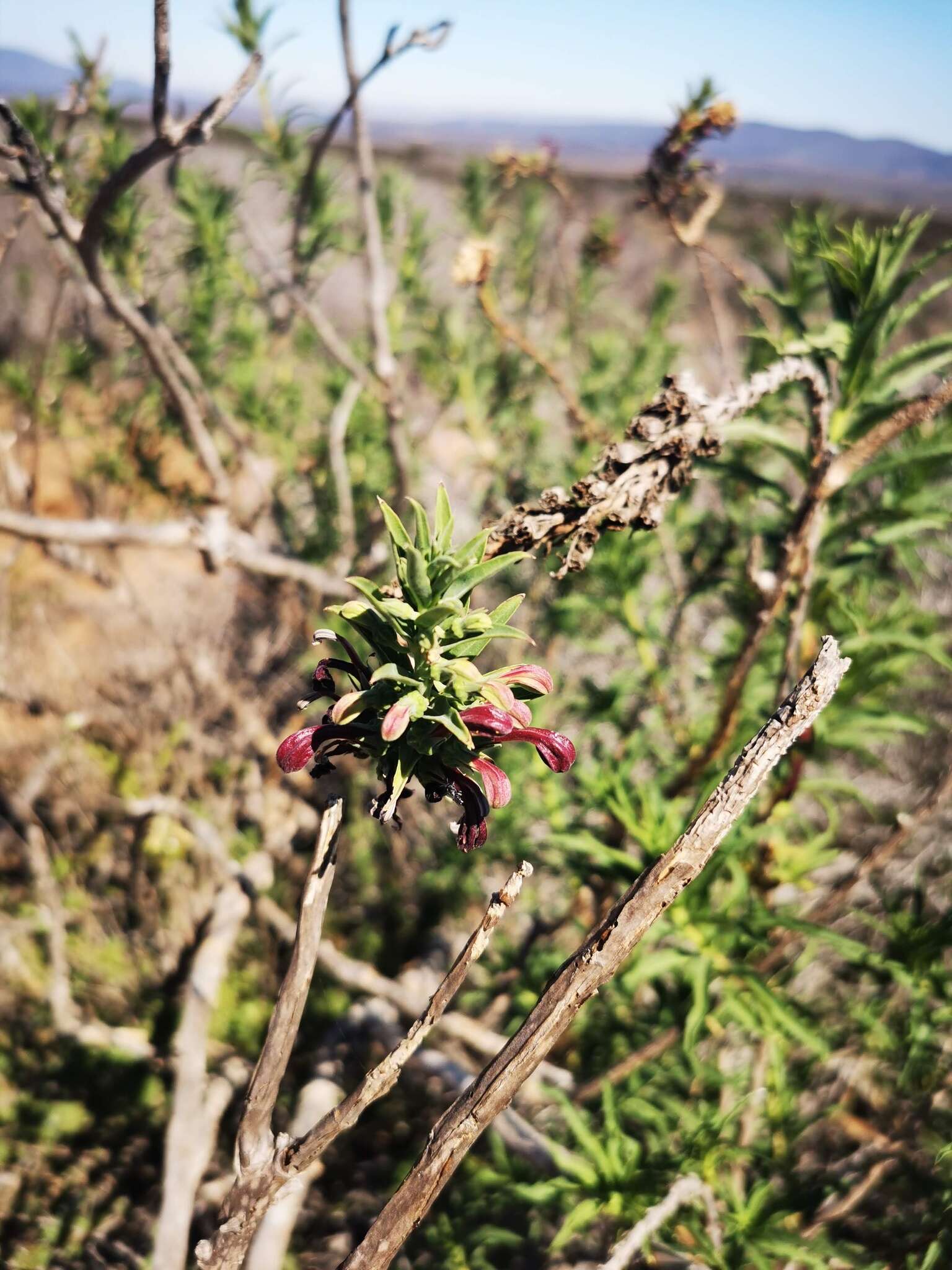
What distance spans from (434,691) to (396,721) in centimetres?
10

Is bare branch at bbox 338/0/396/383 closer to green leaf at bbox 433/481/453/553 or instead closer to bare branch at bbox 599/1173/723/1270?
green leaf at bbox 433/481/453/553

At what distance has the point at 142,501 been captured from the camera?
168 inches

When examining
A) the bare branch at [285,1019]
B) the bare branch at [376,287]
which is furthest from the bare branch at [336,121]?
the bare branch at [285,1019]

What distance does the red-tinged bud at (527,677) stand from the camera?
0.93 metres

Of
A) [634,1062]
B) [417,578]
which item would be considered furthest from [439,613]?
[634,1062]

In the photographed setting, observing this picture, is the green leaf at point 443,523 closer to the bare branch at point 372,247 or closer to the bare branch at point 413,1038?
the bare branch at point 413,1038

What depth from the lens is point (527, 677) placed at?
93 cm

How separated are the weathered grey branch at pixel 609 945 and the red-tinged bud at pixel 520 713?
0.73 feet

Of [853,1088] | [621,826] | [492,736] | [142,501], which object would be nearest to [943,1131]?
[853,1088]

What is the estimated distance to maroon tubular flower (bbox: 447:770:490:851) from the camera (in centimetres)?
90

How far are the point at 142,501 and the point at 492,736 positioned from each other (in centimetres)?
393

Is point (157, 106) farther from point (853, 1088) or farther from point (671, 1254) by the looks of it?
point (853, 1088)

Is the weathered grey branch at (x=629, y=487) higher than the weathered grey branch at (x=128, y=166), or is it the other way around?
the weathered grey branch at (x=128, y=166)

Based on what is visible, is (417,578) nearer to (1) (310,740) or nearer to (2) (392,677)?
(2) (392,677)
